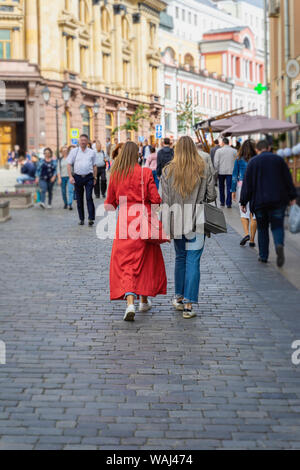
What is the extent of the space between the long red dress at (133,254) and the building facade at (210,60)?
78.1 meters

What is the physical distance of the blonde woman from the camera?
7.95 metres

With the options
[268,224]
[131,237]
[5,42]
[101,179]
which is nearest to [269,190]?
[268,224]

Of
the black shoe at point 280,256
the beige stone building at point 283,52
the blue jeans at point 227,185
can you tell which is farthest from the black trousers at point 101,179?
the black shoe at point 280,256

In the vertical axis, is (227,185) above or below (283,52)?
below

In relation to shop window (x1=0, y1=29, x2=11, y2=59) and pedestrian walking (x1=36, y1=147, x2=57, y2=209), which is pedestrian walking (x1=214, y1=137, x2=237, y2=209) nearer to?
pedestrian walking (x1=36, y1=147, x2=57, y2=209)

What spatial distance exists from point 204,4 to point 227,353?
11247 cm

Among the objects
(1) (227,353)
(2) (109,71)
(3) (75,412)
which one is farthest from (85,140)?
(2) (109,71)

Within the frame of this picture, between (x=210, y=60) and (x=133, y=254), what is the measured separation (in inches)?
4142

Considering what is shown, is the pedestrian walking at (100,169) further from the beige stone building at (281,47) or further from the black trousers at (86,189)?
the black trousers at (86,189)

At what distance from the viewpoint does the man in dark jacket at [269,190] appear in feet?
36.6

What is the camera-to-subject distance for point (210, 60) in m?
110

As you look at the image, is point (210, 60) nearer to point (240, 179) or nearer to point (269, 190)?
point (240, 179)

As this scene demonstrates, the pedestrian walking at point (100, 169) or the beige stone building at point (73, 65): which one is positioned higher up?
the beige stone building at point (73, 65)
